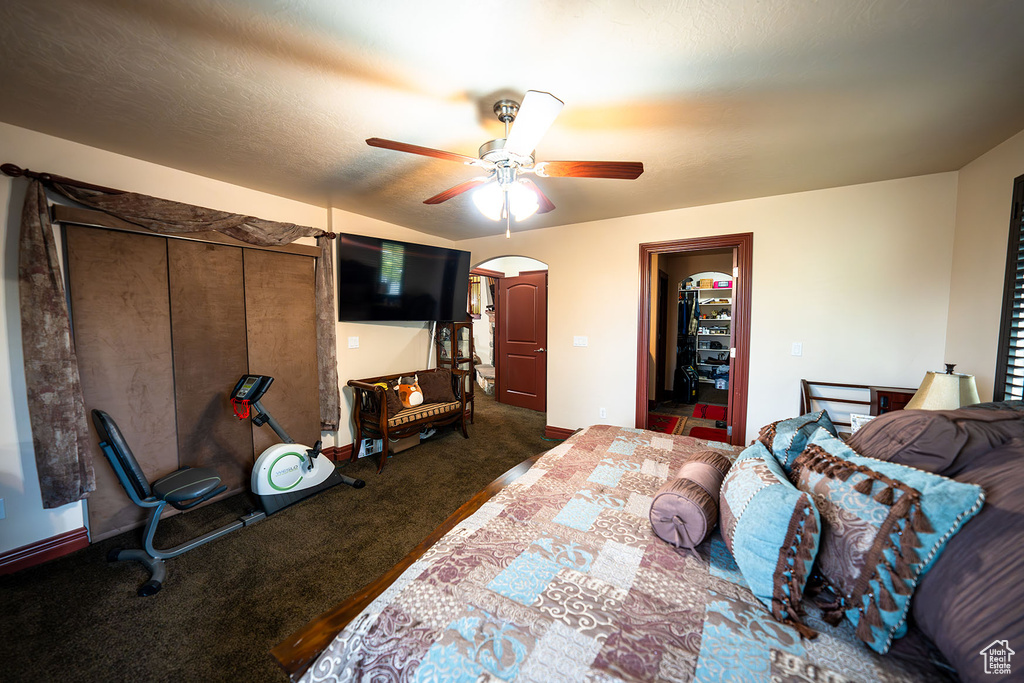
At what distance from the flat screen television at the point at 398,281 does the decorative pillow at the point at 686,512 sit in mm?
3045

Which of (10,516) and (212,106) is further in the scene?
(10,516)

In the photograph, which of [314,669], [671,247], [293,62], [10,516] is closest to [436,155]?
[293,62]

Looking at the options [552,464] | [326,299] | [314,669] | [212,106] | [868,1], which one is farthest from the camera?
[326,299]

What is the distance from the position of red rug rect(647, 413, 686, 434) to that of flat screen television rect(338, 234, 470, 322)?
8.80 feet

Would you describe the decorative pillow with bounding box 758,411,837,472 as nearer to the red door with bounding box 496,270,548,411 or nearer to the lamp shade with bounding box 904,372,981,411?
the lamp shade with bounding box 904,372,981,411

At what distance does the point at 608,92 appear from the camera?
159 cm

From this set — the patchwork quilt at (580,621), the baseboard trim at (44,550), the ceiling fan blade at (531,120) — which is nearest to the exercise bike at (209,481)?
the baseboard trim at (44,550)

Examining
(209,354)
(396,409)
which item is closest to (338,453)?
(396,409)

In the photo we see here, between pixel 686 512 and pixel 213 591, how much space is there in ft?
7.76

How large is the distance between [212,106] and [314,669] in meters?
2.36

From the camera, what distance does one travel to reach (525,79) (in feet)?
4.95

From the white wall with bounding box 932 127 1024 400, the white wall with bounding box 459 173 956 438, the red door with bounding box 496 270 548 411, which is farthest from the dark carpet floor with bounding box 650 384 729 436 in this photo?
the white wall with bounding box 932 127 1024 400

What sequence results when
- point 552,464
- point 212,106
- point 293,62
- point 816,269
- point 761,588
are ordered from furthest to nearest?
point 816,269 → point 552,464 → point 212,106 → point 293,62 → point 761,588

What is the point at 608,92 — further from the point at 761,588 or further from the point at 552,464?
the point at 761,588
